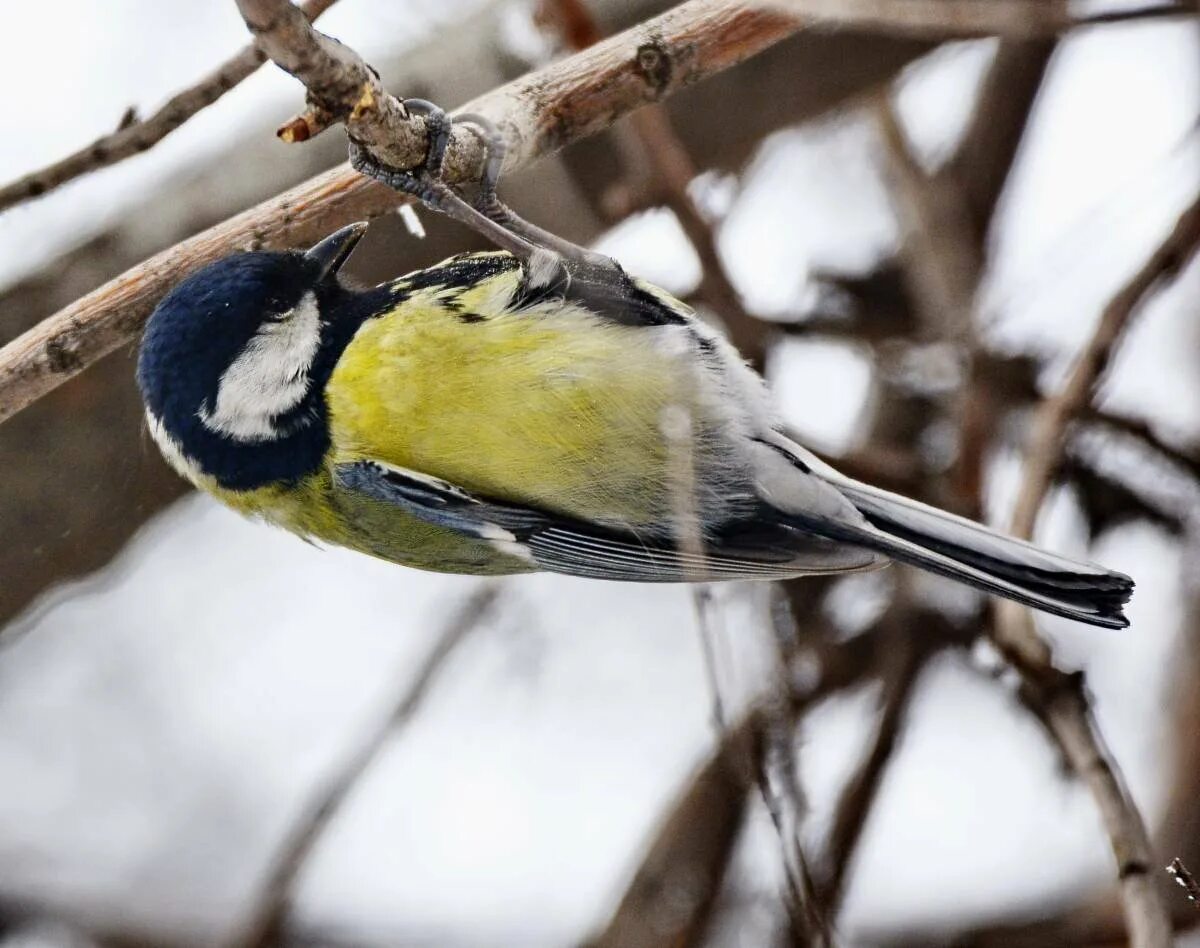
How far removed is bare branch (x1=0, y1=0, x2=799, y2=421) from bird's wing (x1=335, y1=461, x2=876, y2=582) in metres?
0.35

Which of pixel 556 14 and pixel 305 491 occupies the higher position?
pixel 556 14

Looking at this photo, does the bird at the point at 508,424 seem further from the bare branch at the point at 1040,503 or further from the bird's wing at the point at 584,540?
the bare branch at the point at 1040,503

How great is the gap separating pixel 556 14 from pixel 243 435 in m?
1.04

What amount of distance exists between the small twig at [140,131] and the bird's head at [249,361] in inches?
7.6

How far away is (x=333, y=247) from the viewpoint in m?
1.79

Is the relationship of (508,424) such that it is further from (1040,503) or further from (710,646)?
(1040,503)

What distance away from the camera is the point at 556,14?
235 cm

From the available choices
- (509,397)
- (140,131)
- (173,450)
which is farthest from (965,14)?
(173,450)

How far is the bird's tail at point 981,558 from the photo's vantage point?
5.19 ft

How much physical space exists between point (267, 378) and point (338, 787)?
113 cm

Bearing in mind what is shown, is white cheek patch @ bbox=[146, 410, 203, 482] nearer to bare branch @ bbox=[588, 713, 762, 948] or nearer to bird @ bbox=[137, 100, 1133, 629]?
bird @ bbox=[137, 100, 1133, 629]

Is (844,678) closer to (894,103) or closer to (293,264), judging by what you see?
(894,103)

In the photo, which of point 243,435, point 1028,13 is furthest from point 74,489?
point 1028,13

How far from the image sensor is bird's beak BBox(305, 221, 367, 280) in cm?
178
